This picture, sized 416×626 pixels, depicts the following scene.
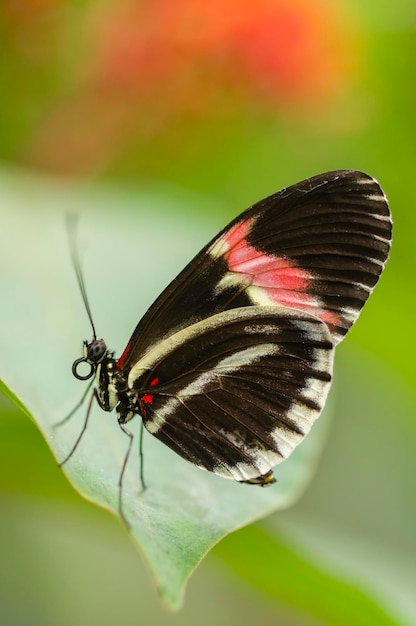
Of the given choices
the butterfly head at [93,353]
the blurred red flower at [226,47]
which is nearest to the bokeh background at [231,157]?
the blurred red flower at [226,47]

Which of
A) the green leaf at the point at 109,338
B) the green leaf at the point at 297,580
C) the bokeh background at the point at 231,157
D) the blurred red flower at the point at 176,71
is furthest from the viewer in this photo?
the blurred red flower at the point at 176,71

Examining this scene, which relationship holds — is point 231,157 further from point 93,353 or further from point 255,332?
point 93,353

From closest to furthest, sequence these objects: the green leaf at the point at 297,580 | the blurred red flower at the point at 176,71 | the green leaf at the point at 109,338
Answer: the green leaf at the point at 109,338, the green leaf at the point at 297,580, the blurred red flower at the point at 176,71

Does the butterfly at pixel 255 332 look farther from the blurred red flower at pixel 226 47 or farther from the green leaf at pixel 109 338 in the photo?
the blurred red flower at pixel 226 47

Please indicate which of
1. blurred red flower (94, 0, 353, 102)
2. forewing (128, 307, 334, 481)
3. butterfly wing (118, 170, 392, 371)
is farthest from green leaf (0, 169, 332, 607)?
blurred red flower (94, 0, 353, 102)

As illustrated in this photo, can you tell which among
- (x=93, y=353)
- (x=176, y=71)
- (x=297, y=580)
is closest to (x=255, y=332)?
(x=93, y=353)

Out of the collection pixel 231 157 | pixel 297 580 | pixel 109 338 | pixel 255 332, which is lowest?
pixel 297 580

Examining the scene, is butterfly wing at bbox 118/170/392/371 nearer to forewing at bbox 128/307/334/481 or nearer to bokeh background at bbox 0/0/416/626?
forewing at bbox 128/307/334/481

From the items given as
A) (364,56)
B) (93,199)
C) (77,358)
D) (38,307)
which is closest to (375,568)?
(77,358)
